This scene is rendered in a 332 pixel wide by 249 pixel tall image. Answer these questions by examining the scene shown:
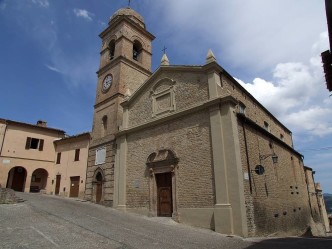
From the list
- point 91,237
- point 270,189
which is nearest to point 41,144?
point 91,237

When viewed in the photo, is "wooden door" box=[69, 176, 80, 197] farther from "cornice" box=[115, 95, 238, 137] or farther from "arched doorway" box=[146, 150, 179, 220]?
"arched doorway" box=[146, 150, 179, 220]

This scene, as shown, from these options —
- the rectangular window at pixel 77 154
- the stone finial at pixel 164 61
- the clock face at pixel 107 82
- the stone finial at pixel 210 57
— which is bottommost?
the rectangular window at pixel 77 154

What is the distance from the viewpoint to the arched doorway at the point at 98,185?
1795 centimetres

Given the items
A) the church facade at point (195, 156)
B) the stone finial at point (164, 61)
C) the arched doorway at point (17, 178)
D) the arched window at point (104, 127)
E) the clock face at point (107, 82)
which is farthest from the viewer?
the arched doorway at point (17, 178)

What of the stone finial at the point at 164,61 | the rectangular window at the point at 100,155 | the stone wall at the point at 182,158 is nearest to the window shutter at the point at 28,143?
the rectangular window at the point at 100,155

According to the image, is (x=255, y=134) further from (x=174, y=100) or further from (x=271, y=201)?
(x=174, y=100)

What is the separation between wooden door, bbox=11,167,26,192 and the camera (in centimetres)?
2477

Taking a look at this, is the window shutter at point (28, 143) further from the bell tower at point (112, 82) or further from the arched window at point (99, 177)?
the arched window at point (99, 177)

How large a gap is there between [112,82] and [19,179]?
1442 centimetres

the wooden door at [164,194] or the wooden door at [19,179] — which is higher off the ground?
the wooden door at [19,179]

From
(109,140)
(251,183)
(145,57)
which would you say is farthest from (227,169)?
(145,57)

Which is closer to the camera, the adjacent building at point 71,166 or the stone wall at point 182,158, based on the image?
the stone wall at point 182,158

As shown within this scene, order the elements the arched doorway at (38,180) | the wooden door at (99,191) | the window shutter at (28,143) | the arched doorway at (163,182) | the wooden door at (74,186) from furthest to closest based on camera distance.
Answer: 1. the arched doorway at (38,180)
2. the window shutter at (28,143)
3. the wooden door at (74,186)
4. the wooden door at (99,191)
5. the arched doorway at (163,182)

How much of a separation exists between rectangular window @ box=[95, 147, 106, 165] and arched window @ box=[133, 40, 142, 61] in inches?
351
